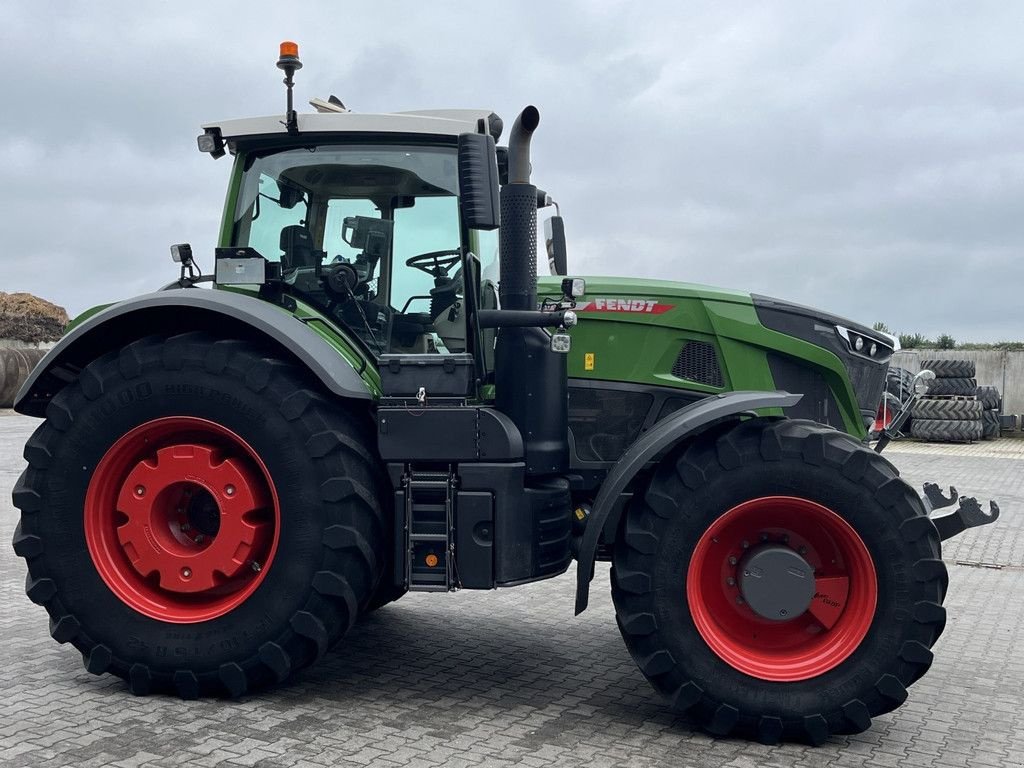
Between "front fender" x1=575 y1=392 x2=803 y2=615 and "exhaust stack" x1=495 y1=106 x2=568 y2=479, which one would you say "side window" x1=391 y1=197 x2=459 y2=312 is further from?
"front fender" x1=575 y1=392 x2=803 y2=615

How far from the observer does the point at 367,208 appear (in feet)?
17.2

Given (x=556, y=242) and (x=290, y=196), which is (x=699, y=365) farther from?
(x=290, y=196)

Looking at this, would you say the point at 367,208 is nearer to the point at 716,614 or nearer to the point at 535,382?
the point at 535,382

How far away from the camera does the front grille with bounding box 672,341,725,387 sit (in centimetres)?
524

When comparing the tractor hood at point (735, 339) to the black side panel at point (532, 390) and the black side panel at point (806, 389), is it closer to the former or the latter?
the black side panel at point (806, 389)

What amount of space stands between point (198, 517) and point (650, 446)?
7.21 feet

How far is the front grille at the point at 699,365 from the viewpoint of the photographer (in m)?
5.24

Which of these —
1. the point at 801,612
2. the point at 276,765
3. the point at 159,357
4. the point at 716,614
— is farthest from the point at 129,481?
the point at 801,612

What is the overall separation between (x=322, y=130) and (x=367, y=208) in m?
0.43

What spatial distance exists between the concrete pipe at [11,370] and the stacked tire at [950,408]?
20.1 m

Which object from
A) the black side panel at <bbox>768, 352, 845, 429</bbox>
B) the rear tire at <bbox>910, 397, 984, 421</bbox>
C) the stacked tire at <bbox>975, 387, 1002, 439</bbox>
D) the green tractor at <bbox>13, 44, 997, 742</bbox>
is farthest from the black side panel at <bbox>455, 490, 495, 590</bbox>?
the stacked tire at <bbox>975, 387, 1002, 439</bbox>

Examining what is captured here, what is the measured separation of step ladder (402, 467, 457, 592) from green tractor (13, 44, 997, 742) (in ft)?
0.04

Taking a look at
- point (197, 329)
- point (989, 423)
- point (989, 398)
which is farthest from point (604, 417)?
point (989, 398)

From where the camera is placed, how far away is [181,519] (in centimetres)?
506
